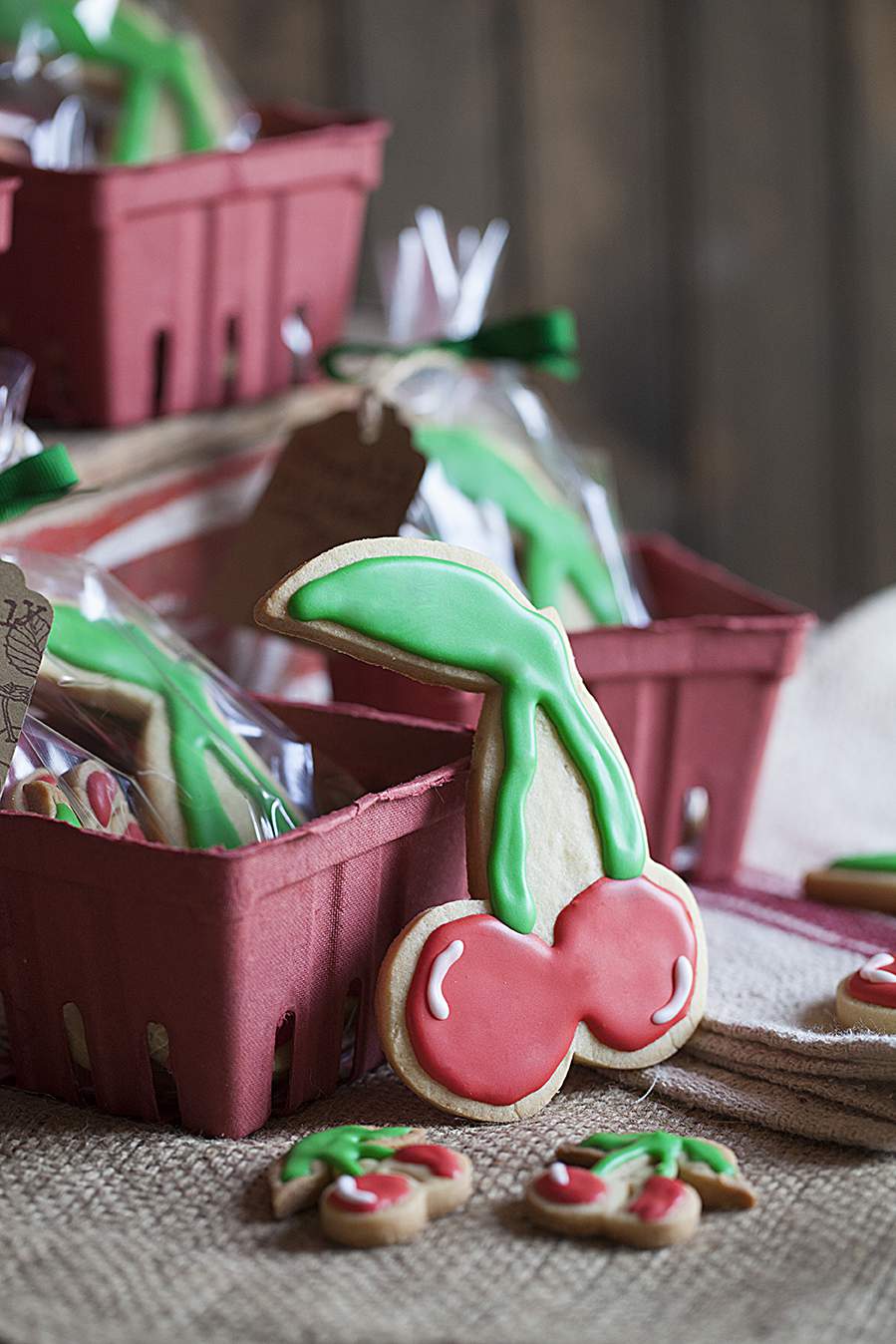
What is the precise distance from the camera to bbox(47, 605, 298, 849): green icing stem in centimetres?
66

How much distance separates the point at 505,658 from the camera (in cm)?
62

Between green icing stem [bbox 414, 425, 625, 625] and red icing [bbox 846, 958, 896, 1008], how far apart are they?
31cm

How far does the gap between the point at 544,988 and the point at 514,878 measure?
4 centimetres

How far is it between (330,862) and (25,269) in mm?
455

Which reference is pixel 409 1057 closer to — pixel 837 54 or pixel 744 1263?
pixel 744 1263

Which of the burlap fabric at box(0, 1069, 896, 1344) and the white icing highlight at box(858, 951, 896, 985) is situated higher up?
the white icing highlight at box(858, 951, 896, 985)

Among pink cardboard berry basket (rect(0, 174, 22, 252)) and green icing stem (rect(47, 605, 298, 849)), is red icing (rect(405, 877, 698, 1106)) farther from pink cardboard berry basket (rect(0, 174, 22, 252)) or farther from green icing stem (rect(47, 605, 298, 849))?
pink cardboard berry basket (rect(0, 174, 22, 252))

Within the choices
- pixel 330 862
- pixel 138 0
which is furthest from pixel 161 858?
pixel 138 0

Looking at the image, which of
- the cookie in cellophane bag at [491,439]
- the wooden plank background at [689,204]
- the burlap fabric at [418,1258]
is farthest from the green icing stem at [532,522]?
the wooden plank background at [689,204]

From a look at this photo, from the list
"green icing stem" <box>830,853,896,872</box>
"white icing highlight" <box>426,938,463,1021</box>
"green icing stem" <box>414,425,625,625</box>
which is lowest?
"green icing stem" <box>830,853,896,872</box>

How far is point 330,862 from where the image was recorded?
605 mm

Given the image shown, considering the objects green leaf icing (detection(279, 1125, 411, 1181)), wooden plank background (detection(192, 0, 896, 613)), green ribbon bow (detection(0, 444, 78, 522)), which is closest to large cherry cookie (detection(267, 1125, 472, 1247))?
green leaf icing (detection(279, 1125, 411, 1181))

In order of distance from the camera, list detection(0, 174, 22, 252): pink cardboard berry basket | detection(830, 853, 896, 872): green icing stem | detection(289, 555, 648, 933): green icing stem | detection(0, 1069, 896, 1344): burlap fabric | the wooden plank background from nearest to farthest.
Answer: detection(0, 1069, 896, 1344): burlap fabric, detection(289, 555, 648, 933): green icing stem, detection(0, 174, 22, 252): pink cardboard berry basket, detection(830, 853, 896, 872): green icing stem, the wooden plank background

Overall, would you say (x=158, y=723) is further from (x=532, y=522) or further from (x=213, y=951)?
(x=532, y=522)
